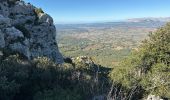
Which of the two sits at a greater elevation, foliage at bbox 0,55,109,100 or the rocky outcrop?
the rocky outcrop

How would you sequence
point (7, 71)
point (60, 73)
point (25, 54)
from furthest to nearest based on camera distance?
point (25, 54) < point (60, 73) < point (7, 71)

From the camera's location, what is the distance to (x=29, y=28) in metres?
63.7

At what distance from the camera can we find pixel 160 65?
4272 centimetres

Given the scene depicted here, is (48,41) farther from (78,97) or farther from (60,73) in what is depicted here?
(78,97)

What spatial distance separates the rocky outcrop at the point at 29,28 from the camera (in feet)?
171

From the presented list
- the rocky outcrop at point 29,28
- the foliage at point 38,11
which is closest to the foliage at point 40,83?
the rocky outcrop at point 29,28

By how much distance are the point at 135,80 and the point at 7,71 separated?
16554mm

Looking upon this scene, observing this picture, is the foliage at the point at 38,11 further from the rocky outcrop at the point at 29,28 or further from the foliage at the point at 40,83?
the foliage at the point at 40,83

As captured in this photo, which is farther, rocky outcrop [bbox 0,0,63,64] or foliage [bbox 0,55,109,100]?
rocky outcrop [bbox 0,0,63,64]

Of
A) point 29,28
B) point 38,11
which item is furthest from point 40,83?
point 38,11

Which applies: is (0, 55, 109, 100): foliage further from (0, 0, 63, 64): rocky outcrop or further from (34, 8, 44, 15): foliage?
(34, 8, 44, 15): foliage

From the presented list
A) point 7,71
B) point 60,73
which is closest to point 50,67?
point 60,73

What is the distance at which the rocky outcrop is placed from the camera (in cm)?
5212

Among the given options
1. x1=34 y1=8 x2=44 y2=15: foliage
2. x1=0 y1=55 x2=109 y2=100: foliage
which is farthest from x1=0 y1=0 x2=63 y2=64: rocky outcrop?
x1=0 y1=55 x2=109 y2=100: foliage
